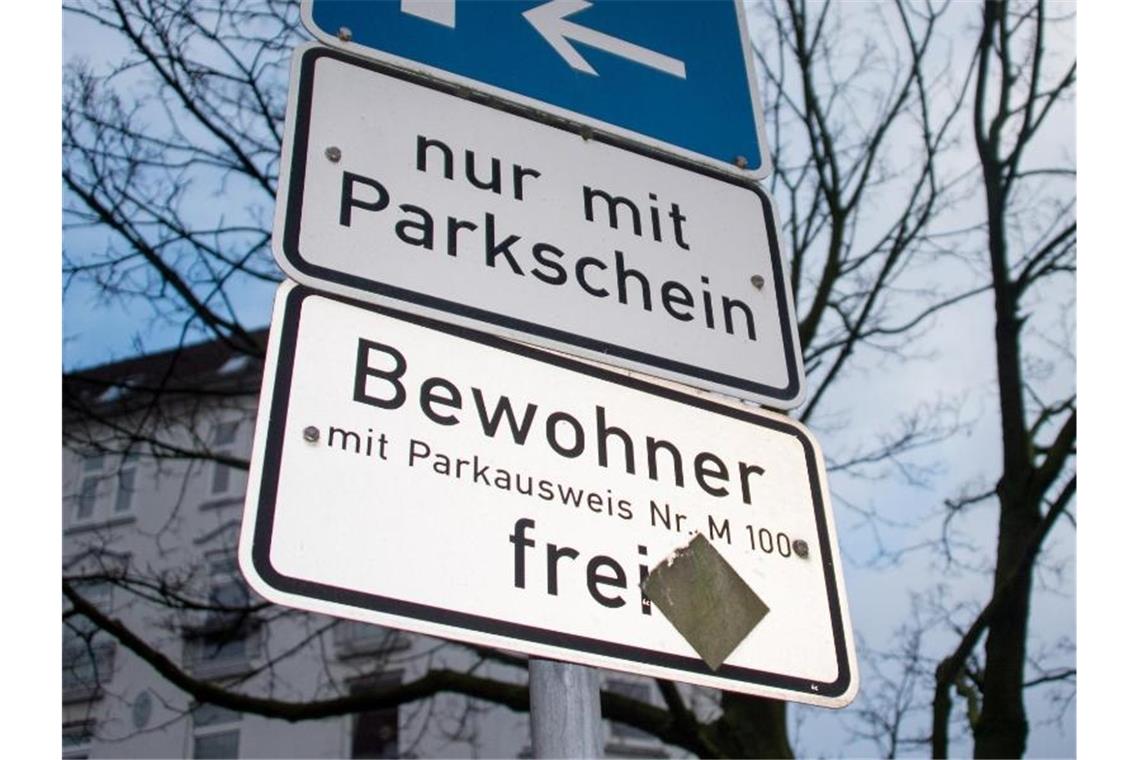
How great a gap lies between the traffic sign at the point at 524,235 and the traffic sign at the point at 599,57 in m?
0.07

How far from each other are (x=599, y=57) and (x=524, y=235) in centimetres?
57

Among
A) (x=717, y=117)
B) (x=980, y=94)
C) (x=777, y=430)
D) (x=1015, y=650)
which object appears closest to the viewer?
(x=777, y=430)

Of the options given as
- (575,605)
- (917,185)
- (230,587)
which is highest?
(230,587)

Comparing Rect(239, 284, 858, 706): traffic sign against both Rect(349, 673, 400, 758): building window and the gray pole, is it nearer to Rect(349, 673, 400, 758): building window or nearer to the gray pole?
the gray pole

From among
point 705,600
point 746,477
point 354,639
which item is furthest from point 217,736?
point 705,600

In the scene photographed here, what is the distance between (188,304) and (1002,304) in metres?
4.67

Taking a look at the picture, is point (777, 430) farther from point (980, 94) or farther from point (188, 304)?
point (980, 94)

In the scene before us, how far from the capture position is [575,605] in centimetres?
143

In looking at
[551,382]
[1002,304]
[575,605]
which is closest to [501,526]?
[575,605]

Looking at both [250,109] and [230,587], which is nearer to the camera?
[250,109]

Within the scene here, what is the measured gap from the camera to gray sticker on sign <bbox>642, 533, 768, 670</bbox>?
1.48 meters

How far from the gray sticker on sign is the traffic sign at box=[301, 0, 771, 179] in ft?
2.73

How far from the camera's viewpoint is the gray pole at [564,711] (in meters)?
1.36

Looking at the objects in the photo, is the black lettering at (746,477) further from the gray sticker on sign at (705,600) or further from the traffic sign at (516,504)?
the gray sticker on sign at (705,600)
